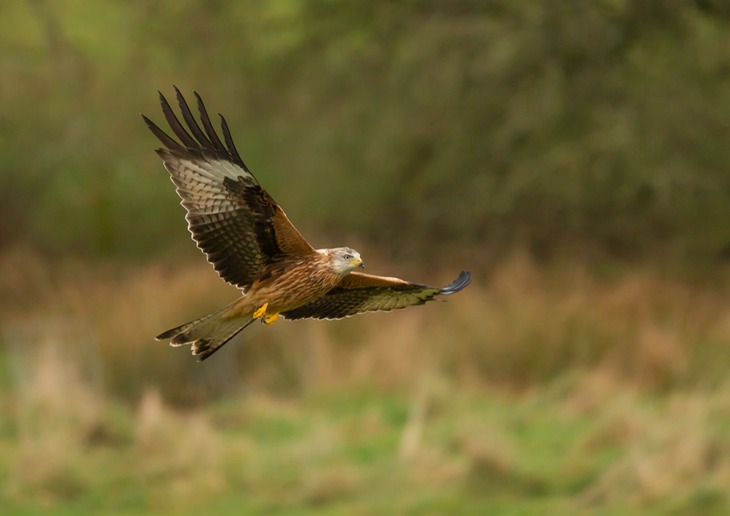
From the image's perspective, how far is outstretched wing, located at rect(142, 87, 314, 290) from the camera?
3.77 metres

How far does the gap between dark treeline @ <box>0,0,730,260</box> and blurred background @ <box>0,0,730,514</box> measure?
4cm

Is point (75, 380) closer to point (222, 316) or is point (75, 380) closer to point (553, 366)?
point (553, 366)

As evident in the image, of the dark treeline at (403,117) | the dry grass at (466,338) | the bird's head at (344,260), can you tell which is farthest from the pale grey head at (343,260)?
the dark treeline at (403,117)

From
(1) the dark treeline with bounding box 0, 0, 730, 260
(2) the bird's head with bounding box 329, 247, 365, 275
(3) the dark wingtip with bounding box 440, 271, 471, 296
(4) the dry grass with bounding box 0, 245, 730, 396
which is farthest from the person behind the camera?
(1) the dark treeline with bounding box 0, 0, 730, 260

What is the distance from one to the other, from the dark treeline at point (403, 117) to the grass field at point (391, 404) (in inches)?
42.9

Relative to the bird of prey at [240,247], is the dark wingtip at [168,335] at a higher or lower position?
lower

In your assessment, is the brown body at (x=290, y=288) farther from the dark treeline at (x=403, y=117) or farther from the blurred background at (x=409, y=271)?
the dark treeline at (x=403, y=117)

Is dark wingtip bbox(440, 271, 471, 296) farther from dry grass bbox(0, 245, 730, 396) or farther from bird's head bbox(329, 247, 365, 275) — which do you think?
dry grass bbox(0, 245, 730, 396)

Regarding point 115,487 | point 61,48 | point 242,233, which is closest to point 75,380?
point 115,487

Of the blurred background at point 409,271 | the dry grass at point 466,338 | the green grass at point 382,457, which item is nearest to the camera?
the green grass at point 382,457

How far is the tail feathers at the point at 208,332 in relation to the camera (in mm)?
3641

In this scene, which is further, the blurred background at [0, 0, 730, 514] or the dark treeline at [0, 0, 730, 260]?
the dark treeline at [0, 0, 730, 260]

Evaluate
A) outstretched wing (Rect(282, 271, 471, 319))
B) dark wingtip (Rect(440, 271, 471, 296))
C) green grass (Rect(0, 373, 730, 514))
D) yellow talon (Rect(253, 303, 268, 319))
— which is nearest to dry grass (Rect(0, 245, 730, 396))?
green grass (Rect(0, 373, 730, 514))

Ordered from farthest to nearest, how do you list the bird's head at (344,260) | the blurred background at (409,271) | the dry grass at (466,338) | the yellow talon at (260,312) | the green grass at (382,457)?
1. the dry grass at (466,338)
2. the blurred background at (409,271)
3. the green grass at (382,457)
4. the bird's head at (344,260)
5. the yellow talon at (260,312)
